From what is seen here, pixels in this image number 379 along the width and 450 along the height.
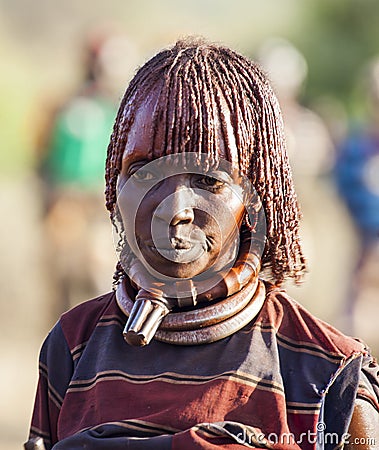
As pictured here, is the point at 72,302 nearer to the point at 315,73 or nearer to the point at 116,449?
the point at 116,449

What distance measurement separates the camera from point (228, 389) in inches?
91.3

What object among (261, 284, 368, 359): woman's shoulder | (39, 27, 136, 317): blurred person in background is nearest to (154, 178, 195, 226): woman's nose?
(261, 284, 368, 359): woman's shoulder

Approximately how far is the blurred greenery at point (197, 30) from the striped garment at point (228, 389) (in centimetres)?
1370

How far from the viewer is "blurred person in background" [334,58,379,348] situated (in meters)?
8.49

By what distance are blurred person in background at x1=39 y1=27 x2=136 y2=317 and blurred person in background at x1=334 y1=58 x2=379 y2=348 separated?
1849 mm

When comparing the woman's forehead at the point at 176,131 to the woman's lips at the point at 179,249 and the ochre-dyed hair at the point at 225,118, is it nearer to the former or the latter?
the ochre-dyed hair at the point at 225,118

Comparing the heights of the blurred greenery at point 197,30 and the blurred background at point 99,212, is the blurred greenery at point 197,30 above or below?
above

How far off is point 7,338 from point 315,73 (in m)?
9.73

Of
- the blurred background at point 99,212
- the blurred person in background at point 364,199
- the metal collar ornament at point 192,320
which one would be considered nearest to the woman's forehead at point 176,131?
the metal collar ornament at point 192,320

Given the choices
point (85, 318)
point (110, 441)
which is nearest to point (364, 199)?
point (85, 318)

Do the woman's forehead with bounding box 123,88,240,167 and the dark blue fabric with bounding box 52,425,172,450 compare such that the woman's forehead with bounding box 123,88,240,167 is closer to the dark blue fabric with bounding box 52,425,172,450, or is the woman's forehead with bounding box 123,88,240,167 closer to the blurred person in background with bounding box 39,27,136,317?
the dark blue fabric with bounding box 52,425,172,450

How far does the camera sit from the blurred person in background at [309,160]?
372 inches

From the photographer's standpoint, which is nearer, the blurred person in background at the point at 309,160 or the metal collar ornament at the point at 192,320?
the metal collar ornament at the point at 192,320

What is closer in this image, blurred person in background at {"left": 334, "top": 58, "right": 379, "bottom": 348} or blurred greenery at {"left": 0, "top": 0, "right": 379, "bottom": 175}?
blurred person in background at {"left": 334, "top": 58, "right": 379, "bottom": 348}
